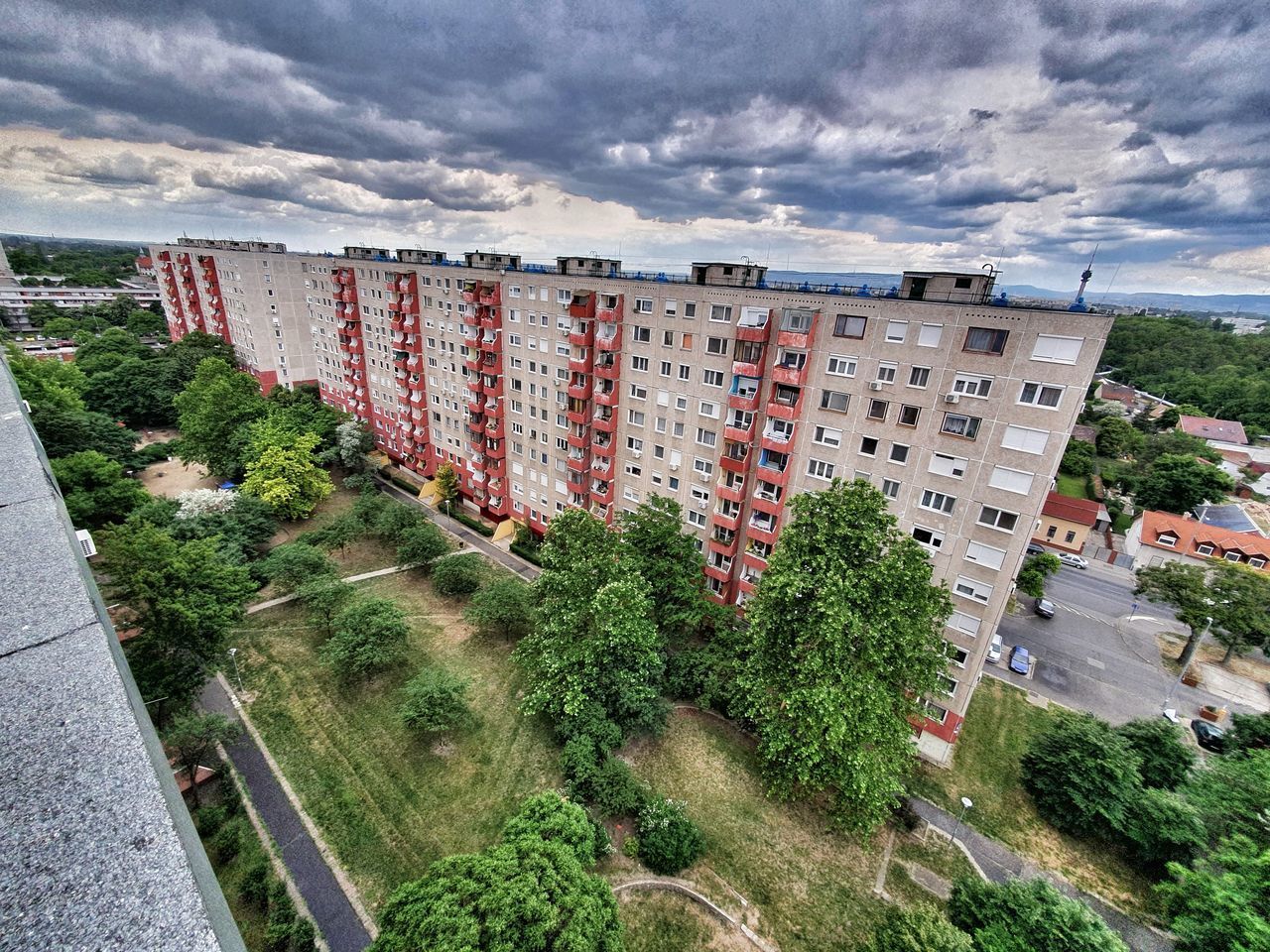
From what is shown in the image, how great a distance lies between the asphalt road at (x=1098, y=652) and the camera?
38.3m

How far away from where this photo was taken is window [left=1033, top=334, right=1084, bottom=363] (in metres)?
23.6

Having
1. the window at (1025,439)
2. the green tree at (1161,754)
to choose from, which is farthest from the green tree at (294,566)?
the green tree at (1161,754)

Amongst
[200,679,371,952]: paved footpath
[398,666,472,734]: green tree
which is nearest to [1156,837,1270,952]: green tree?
[200,679,371,952]: paved footpath

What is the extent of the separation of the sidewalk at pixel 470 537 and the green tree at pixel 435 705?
1509cm

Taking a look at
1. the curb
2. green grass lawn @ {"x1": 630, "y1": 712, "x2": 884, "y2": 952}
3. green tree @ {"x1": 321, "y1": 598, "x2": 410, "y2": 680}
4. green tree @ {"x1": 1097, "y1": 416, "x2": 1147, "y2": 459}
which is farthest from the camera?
green tree @ {"x1": 1097, "y1": 416, "x2": 1147, "y2": 459}

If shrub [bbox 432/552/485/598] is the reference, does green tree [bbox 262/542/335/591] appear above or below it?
above

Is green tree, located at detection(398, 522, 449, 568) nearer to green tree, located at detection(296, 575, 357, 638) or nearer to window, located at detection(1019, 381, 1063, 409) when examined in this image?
green tree, located at detection(296, 575, 357, 638)

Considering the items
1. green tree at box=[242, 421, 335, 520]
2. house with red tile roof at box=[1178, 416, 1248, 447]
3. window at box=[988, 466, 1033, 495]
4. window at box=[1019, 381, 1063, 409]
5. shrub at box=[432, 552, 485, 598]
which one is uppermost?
window at box=[1019, 381, 1063, 409]

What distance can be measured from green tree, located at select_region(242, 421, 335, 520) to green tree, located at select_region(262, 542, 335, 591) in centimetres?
1089

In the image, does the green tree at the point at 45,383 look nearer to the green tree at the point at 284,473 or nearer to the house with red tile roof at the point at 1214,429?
the green tree at the point at 284,473

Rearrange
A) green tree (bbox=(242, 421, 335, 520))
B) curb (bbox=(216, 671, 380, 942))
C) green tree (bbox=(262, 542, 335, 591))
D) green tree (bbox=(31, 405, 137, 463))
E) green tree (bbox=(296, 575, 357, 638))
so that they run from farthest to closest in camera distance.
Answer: green tree (bbox=(242, 421, 335, 520)), green tree (bbox=(31, 405, 137, 463)), green tree (bbox=(262, 542, 335, 591)), green tree (bbox=(296, 575, 357, 638)), curb (bbox=(216, 671, 380, 942))

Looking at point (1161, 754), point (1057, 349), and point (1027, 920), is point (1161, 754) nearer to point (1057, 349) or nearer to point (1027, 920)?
point (1027, 920)

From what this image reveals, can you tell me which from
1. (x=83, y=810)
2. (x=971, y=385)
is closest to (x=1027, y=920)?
(x=971, y=385)

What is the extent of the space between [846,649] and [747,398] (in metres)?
16.4
